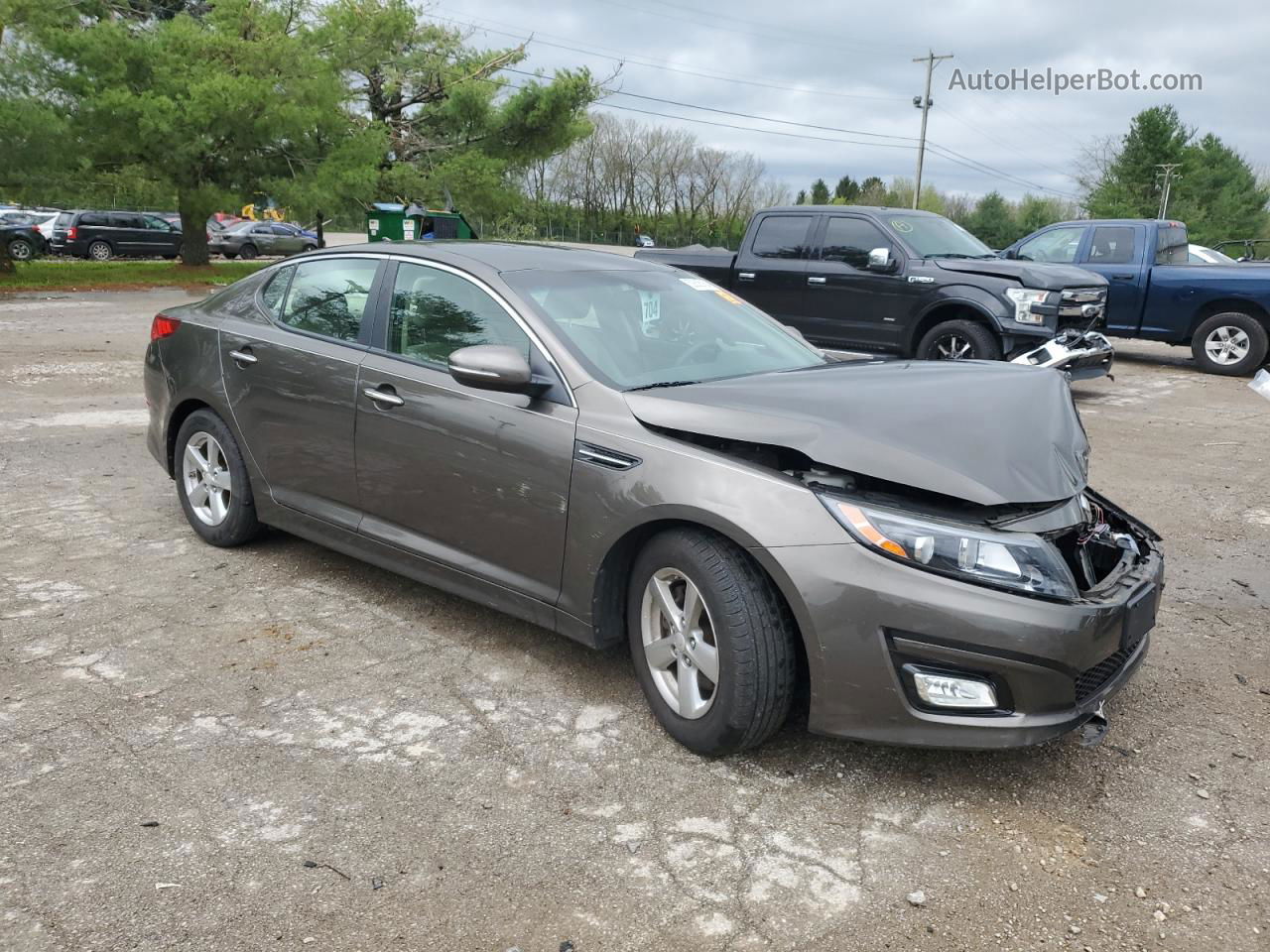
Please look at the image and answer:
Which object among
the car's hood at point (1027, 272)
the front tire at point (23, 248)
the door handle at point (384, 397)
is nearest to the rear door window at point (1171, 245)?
the car's hood at point (1027, 272)

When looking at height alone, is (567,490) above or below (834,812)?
above

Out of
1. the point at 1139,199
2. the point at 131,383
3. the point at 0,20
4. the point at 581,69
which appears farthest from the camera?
the point at 1139,199

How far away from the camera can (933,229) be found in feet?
36.4

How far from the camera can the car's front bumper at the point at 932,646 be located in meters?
2.75

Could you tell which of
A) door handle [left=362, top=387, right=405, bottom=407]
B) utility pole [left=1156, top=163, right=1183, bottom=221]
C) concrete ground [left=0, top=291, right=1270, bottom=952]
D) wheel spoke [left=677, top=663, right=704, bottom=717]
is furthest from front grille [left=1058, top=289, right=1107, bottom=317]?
utility pole [left=1156, top=163, right=1183, bottom=221]

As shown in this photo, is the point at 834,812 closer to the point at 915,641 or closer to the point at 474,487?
the point at 915,641

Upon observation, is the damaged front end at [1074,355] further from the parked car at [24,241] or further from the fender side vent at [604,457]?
the parked car at [24,241]

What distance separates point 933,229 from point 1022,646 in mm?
9184

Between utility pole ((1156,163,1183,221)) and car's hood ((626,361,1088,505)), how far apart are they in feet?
191

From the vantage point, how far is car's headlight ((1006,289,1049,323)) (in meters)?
9.68

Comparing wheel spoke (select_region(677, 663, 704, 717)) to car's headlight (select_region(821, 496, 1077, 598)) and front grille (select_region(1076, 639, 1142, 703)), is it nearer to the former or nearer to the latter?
car's headlight (select_region(821, 496, 1077, 598))

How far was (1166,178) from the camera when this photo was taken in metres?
54.9

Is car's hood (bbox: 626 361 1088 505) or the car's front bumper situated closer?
the car's front bumper

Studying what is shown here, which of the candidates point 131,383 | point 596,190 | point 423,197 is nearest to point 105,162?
point 423,197
